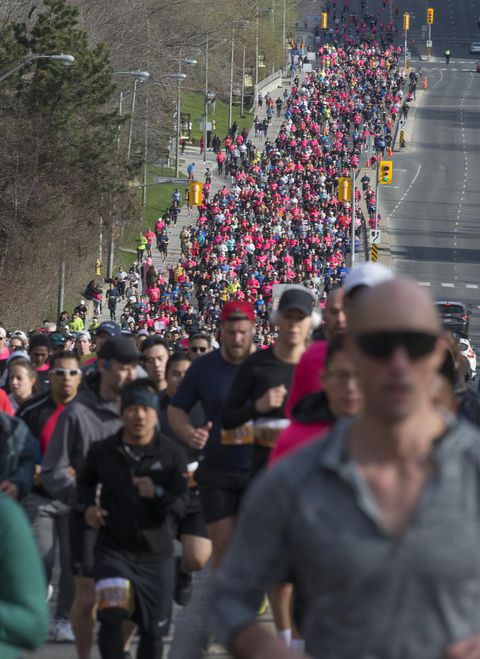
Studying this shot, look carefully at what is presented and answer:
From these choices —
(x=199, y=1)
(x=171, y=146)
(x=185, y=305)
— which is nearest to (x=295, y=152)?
(x=171, y=146)

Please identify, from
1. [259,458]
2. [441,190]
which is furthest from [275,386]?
[441,190]

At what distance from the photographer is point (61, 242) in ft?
193

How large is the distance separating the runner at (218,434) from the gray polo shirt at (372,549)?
5.62m

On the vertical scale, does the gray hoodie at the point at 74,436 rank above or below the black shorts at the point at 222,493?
above

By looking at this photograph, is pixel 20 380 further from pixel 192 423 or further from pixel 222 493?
pixel 222 493

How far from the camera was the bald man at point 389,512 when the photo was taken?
158 inches

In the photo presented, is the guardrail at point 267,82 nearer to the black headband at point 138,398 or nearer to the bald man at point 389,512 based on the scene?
the black headband at point 138,398

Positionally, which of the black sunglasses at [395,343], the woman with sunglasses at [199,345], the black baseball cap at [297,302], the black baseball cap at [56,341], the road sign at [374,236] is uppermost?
the black sunglasses at [395,343]

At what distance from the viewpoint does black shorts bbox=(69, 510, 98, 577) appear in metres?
9.09

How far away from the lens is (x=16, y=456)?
314 inches

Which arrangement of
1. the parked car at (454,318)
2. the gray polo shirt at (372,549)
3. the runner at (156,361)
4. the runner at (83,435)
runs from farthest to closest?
the parked car at (454,318), the runner at (156,361), the runner at (83,435), the gray polo shirt at (372,549)

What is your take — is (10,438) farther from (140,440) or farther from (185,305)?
(185,305)

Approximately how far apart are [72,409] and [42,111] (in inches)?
1912

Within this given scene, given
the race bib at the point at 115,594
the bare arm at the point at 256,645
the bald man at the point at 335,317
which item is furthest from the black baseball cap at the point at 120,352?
the bare arm at the point at 256,645
